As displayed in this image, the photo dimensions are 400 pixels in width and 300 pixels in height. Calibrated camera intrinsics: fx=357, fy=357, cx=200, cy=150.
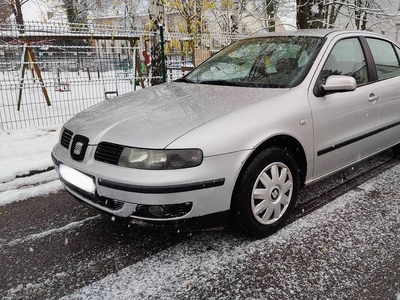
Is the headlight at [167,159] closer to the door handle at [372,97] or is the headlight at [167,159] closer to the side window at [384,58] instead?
the door handle at [372,97]

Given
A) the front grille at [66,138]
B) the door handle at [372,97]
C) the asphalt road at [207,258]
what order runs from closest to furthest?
1. the asphalt road at [207,258]
2. the front grille at [66,138]
3. the door handle at [372,97]

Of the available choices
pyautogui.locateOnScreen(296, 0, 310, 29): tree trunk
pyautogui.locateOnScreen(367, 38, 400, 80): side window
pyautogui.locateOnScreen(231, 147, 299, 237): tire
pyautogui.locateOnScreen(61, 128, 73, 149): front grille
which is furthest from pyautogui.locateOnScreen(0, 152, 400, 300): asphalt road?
pyautogui.locateOnScreen(296, 0, 310, 29): tree trunk

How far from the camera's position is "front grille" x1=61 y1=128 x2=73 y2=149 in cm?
275

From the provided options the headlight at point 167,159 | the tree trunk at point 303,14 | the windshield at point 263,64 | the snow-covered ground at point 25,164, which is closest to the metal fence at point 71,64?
the snow-covered ground at point 25,164

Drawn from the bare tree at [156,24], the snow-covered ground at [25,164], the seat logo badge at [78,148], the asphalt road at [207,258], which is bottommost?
the asphalt road at [207,258]

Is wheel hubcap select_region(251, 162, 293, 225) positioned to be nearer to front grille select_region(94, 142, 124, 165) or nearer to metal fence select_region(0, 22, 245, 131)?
front grille select_region(94, 142, 124, 165)

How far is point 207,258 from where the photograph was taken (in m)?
2.48

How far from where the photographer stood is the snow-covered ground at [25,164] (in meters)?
3.76

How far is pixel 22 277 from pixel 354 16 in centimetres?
1065

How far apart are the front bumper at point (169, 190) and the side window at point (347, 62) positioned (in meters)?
1.37

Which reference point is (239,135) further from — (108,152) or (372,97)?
(372,97)

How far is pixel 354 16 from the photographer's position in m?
10.2

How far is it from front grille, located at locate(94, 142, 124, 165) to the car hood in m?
0.04

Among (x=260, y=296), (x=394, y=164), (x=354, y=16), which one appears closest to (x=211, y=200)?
(x=260, y=296)
